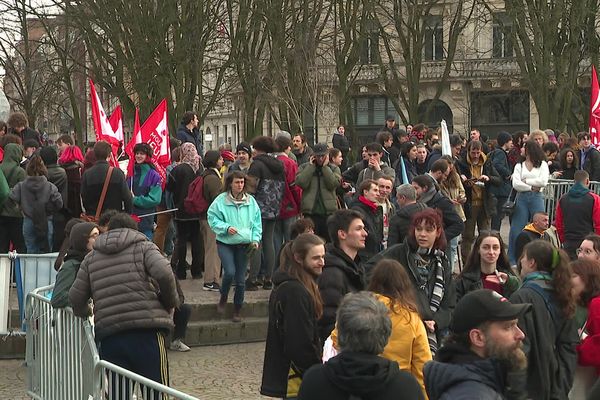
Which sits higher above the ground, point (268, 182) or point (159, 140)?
point (159, 140)

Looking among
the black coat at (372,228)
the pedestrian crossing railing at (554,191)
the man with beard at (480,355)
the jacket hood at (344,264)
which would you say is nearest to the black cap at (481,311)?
the man with beard at (480,355)

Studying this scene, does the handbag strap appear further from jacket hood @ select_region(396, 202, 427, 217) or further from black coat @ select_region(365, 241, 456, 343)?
black coat @ select_region(365, 241, 456, 343)

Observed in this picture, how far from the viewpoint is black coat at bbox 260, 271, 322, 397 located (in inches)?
273

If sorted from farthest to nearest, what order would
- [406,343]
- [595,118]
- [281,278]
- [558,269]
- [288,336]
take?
[595,118] < [558,269] < [281,278] < [288,336] < [406,343]

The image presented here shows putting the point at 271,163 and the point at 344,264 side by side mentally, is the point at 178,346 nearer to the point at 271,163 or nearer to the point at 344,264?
the point at 271,163

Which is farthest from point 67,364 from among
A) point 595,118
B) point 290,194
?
point 595,118

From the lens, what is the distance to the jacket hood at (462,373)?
5054 mm

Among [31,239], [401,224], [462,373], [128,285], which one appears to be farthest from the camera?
[31,239]

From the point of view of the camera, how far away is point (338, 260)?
766 centimetres

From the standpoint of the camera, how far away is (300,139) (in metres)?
18.2

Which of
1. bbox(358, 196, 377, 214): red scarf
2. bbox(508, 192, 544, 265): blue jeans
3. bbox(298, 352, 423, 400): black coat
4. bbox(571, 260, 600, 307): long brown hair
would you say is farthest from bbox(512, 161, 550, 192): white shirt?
bbox(298, 352, 423, 400): black coat

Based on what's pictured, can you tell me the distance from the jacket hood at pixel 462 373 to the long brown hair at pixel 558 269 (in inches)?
87.2

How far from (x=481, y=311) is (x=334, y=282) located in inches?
89.5

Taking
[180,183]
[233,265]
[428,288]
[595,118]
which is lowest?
[233,265]
